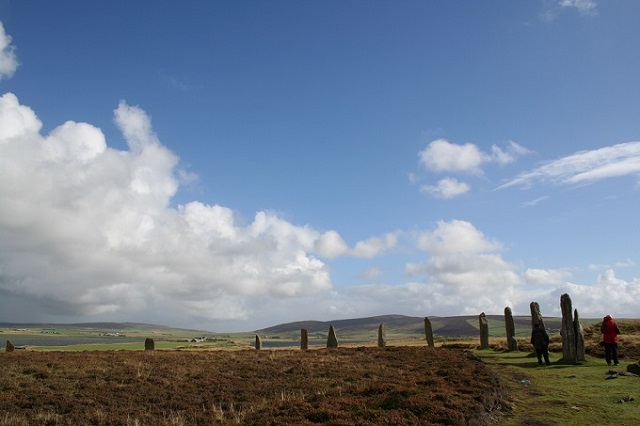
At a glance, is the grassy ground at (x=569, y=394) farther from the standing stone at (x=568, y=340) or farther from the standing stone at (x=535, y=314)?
the standing stone at (x=535, y=314)

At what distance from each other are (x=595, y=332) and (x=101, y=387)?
3864 cm

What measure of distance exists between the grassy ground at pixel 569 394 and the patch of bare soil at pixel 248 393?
1.01 meters

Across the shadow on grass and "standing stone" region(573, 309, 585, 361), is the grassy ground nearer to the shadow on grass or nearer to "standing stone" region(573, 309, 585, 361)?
the shadow on grass

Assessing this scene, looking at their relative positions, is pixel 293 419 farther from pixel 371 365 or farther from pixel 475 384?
pixel 371 365

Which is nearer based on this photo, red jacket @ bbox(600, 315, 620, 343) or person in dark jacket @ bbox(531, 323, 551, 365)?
red jacket @ bbox(600, 315, 620, 343)

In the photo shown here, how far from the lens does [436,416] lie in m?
14.1

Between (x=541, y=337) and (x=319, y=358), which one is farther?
(x=319, y=358)

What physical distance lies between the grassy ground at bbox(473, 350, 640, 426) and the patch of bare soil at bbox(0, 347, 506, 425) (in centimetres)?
101

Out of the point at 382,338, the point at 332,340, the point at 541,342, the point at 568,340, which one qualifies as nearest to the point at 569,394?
the point at 541,342

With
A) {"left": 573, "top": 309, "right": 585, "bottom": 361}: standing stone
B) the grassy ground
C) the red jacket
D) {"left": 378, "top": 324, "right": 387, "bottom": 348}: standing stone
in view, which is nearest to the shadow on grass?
the grassy ground

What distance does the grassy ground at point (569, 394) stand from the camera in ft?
47.4

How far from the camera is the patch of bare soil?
15.4m

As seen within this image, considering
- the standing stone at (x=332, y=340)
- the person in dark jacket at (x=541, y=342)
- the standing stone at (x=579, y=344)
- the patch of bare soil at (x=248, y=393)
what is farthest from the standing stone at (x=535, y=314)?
the standing stone at (x=332, y=340)

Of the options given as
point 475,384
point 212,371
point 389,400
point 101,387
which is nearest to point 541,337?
point 475,384
